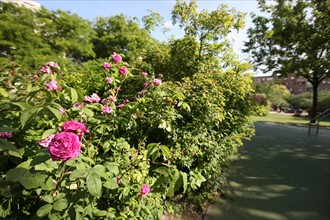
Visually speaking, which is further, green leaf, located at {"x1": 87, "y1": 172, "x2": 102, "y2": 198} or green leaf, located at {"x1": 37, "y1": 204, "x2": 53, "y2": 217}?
green leaf, located at {"x1": 37, "y1": 204, "x2": 53, "y2": 217}

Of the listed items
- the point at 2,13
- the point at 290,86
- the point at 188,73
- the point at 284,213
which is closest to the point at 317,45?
A: the point at 188,73

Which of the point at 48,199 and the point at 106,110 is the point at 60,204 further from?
the point at 106,110

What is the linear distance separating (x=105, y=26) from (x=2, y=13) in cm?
1092

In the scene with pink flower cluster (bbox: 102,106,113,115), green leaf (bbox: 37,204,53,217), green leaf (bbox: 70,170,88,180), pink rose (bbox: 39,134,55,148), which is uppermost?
pink flower cluster (bbox: 102,106,113,115)

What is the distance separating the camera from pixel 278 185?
4008 millimetres

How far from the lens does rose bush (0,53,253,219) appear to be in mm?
1219

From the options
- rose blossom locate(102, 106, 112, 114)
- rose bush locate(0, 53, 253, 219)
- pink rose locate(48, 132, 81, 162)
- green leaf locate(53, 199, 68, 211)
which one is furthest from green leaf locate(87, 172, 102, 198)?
rose blossom locate(102, 106, 112, 114)

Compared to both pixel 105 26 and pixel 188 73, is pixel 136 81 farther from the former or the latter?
pixel 105 26

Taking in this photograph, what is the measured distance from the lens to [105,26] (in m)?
19.5

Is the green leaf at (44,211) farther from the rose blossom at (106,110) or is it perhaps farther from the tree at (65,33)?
the tree at (65,33)

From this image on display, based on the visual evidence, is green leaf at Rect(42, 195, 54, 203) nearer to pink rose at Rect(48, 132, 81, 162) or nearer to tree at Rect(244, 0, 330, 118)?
pink rose at Rect(48, 132, 81, 162)

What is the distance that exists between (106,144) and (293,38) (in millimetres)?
13280

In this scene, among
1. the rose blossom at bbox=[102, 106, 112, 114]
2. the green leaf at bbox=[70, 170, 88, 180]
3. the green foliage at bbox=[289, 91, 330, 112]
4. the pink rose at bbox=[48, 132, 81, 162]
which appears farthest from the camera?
the green foliage at bbox=[289, 91, 330, 112]

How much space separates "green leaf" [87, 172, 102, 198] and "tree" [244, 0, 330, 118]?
12527mm
